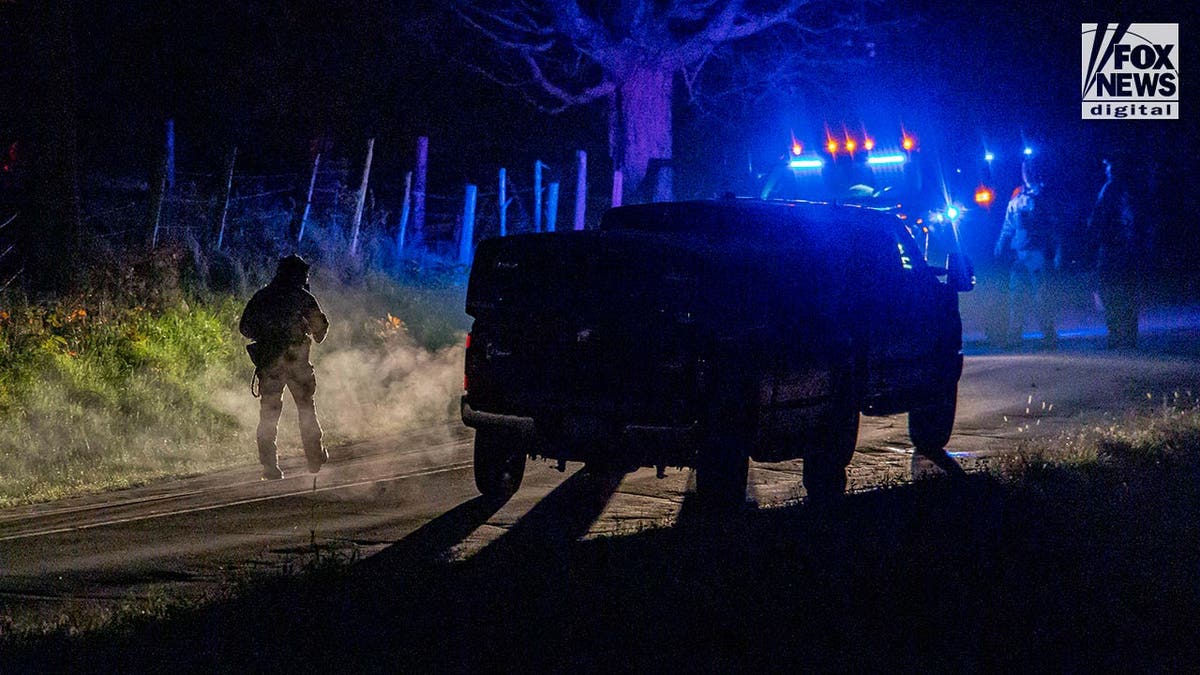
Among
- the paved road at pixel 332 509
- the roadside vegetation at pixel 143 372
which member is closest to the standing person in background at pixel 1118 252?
the paved road at pixel 332 509

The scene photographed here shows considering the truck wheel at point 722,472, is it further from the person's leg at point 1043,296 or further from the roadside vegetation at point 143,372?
the person's leg at point 1043,296

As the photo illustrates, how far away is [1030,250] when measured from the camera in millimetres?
21828

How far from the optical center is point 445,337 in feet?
58.0

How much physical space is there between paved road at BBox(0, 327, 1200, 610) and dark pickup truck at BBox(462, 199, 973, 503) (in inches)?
24.3

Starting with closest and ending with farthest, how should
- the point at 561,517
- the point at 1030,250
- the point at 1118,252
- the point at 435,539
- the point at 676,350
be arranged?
the point at 676,350
the point at 435,539
the point at 561,517
the point at 1030,250
the point at 1118,252

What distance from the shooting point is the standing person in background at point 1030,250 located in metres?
21.5

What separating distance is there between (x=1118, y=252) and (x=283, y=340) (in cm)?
1549

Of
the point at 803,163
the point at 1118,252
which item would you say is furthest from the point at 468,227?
the point at 1118,252

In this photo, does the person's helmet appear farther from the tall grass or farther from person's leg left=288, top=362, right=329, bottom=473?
the tall grass

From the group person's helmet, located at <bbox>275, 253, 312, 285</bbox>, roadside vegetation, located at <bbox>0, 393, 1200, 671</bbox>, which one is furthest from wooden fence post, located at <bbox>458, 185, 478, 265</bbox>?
roadside vegetation, located at <bbox>0, 393, 1200, 671</bbox>

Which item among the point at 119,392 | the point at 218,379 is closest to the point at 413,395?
the point at 218,379

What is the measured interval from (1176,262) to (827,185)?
55.4ft

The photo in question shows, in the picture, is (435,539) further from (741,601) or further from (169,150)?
(169,150)

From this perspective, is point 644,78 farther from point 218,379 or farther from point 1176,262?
point 1176,262
